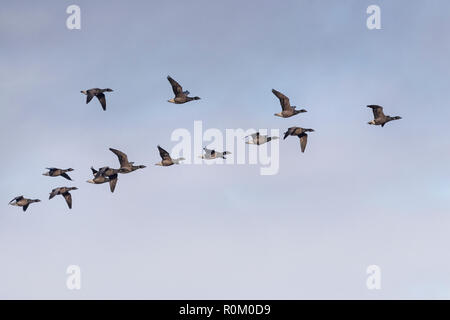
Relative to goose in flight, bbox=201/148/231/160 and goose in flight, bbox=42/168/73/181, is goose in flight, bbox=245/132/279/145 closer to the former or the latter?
goose in flight, bbox=201/148/231/160

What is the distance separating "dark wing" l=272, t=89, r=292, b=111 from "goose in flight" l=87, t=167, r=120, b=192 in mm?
26545

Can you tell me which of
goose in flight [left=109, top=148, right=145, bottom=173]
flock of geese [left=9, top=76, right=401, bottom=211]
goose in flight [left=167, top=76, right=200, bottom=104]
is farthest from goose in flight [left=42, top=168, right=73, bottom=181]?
goose in flight [left=167, top=76, right=200, bottom=104]

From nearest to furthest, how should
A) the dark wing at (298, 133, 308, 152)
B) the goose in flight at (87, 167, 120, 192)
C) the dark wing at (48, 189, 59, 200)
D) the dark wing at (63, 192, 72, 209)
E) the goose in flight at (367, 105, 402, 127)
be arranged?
the goose in flight at (367, 105, 402, 127) < the dark wing at (298, 133, 308, 152) < the goose in flight at (87, 167, 120, 192) < the dark wing at (48, 189, 59, 200) < the dark wing at (63, 192, 72, 209)

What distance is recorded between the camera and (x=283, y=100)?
103125 mm

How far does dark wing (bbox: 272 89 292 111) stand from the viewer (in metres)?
103

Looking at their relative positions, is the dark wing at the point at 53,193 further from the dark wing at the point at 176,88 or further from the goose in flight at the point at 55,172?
the dark wing at the point at 176,88

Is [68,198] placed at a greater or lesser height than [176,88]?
lesser

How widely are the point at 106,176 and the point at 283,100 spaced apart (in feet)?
96.2

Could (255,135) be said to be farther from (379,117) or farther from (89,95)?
(89,95)

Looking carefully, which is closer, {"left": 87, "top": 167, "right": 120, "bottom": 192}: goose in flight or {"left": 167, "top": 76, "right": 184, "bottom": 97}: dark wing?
{"left": 167, "top": 76, "right": 184, "bottom": 97}: dark wing

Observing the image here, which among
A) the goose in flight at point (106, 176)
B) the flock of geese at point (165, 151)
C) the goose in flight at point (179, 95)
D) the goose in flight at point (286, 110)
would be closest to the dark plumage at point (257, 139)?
the flock of geese at point (165, 151)

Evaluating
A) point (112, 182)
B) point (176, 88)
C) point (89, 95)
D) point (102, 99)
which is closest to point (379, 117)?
point (176, 88)

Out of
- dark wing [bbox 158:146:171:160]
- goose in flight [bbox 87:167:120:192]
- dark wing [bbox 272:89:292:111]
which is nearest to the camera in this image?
dark wing [bbox 272:89:292:111]
